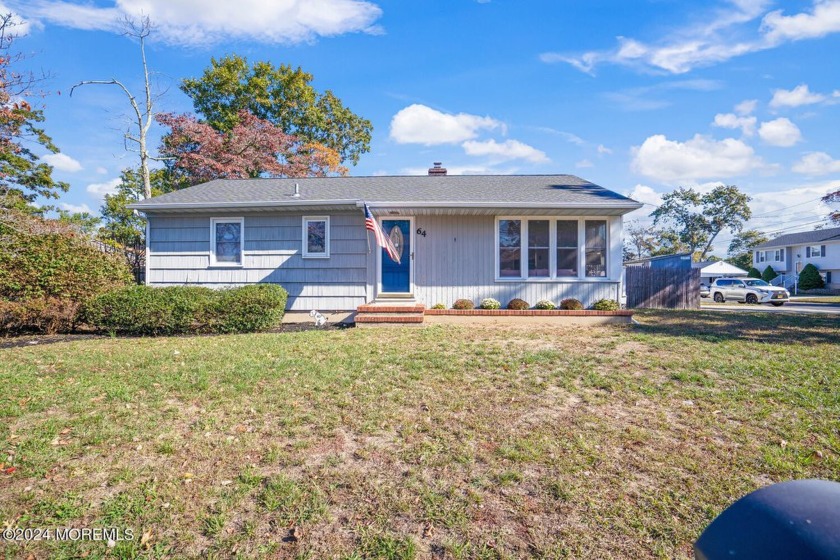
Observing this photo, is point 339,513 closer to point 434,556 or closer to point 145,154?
point 434,556

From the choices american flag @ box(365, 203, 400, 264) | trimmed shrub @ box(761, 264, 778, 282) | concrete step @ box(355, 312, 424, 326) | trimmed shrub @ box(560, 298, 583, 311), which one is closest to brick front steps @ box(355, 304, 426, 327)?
concrete step @ box(355, 312, 424, 326)

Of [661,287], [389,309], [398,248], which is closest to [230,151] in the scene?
[398,248]

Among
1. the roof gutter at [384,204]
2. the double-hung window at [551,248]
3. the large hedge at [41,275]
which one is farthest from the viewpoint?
the double-hung window at [551,248]

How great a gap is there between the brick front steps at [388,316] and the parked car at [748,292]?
2208 centimetres

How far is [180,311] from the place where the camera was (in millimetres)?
8695

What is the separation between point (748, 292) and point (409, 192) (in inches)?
861

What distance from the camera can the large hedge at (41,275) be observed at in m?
8.41

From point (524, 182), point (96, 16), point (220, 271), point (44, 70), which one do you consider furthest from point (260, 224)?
point (96, 16)

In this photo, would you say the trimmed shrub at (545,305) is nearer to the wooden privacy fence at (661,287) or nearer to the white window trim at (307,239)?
the white window trim at (307,239)

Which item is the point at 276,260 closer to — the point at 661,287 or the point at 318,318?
the point at 318,318

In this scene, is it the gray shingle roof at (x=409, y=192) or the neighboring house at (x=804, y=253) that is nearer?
the gray shingle roof at (x=409, y=192)

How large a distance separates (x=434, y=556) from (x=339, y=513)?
0.66m

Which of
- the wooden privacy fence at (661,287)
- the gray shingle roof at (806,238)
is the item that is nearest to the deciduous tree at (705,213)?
the gray shingle roof at (806,238)

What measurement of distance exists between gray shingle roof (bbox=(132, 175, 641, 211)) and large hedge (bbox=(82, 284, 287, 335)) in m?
2.53
